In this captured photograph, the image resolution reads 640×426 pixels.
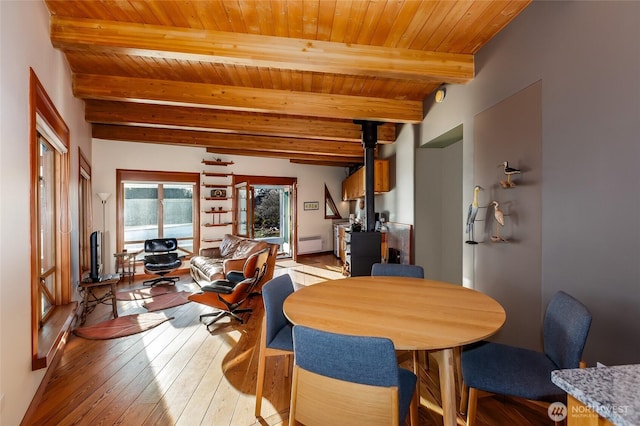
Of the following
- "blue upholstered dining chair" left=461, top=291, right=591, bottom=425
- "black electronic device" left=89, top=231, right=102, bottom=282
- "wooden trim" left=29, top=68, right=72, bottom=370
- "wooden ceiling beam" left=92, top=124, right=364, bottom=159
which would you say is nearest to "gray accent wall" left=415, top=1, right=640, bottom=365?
"blue upholstered dining chair" left=461, top=291, right=591, bottom=425

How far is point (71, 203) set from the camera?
3.08 meters

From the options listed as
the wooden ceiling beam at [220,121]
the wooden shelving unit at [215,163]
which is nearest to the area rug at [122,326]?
the wooden ceiling beam at [220,121]

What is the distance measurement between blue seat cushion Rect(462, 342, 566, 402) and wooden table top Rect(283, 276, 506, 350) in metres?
0.26

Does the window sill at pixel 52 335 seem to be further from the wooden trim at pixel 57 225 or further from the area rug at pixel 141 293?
the area rug at pixel 141 293

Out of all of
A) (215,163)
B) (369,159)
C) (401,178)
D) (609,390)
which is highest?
(215,163)

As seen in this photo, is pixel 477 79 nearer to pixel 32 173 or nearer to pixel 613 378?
pixel 613 378

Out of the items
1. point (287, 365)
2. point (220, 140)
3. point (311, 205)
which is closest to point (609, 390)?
point (287, 365)

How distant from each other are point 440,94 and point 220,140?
3994 millimetres

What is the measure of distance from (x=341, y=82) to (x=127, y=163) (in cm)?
467

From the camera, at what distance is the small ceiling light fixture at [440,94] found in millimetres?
3231

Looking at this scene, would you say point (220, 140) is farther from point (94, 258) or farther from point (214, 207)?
point (94, 258)

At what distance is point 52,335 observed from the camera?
2.16 m

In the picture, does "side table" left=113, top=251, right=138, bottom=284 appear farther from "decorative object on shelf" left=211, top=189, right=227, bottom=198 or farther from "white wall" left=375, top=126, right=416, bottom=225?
"white wall" left=375, top=126, right=416, bottom=225

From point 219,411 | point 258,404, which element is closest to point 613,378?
Answer: point 258,404
